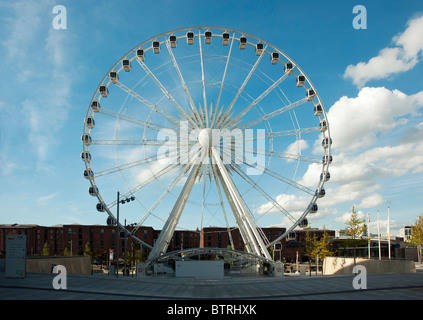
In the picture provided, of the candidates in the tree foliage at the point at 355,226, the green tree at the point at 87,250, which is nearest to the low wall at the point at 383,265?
the tree foliage at the point at 355,226

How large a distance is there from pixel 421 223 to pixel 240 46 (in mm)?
40701

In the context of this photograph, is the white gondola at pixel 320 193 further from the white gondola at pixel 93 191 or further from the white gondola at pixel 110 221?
Answer: the white gondola at pixel 93 191

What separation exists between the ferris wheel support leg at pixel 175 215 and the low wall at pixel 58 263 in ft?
28.3

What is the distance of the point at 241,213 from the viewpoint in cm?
3347

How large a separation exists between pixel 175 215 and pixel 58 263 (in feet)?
37.8

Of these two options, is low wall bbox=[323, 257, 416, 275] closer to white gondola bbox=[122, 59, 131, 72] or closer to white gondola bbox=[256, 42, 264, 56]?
white gondola bbox=[256, 42, 264, 56]

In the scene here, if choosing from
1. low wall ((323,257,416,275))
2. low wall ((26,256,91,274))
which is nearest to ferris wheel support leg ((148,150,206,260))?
low wall ((26,256,91,274))

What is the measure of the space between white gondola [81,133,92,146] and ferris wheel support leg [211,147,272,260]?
11797 mm

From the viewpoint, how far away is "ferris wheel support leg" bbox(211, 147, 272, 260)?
108ft
